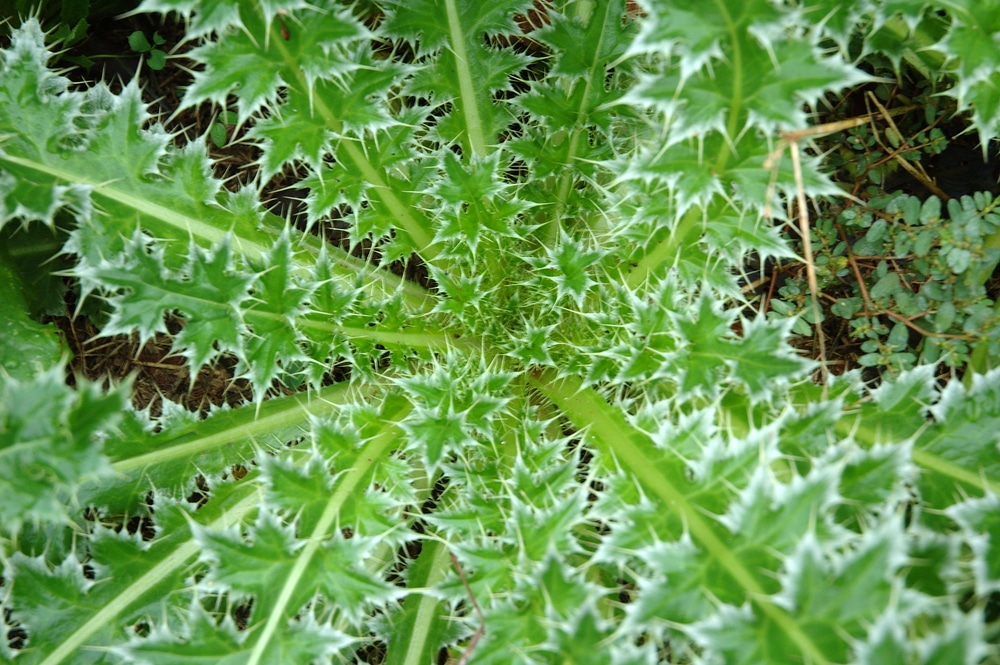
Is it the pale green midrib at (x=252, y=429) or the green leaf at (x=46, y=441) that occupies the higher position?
the green leaf at (x=46, y=441)

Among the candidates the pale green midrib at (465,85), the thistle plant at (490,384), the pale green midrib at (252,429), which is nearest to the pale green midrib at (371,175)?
the thistle plant at (490,384)

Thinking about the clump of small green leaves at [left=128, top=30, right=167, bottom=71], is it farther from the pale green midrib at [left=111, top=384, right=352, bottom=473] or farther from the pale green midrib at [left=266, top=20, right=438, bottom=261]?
the pale green midrib at [left=111, top=384, right=352, bottom=473]

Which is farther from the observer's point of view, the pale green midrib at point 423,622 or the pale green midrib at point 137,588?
the pale green midrib at point 423,622

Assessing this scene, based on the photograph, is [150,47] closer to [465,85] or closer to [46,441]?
[465,85]

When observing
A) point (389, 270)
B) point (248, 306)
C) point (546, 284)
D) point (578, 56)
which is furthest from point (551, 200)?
point (248, 306)

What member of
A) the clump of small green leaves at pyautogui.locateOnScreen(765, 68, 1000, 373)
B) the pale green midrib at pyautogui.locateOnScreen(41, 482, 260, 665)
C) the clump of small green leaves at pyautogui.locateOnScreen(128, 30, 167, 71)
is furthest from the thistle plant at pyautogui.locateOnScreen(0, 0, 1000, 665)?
the clump of small green leaves at pyautogui.locateOnScreen(128, 30, 167, 71)

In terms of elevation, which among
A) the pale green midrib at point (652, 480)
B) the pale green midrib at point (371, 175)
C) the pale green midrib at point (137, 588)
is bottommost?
the pale green midrib at point (137, 588)

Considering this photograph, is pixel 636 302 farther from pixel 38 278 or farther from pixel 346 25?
pixel 38 278

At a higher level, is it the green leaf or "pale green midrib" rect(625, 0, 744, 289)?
"pale green midrib" rect(625, 0, 744, 289)

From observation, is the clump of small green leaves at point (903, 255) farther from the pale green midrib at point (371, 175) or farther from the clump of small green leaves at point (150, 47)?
the clump of small green leaves at point (150, 47)
